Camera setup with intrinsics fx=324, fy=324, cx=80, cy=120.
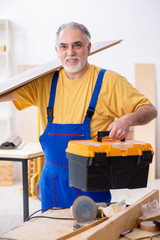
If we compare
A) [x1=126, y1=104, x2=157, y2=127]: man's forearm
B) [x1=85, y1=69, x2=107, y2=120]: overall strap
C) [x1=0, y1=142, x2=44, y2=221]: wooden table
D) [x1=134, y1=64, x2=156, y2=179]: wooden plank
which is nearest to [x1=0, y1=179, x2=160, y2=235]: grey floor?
[x1=0, y1=142, x2=44, y2=221]: wooden table

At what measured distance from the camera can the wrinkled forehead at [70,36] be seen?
1.86 meters

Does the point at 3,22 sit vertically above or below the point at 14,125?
above

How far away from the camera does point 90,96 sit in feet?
6.14

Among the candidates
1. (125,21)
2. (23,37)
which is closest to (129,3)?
(125,21)

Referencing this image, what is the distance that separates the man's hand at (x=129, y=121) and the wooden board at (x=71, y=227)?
315 millimetres

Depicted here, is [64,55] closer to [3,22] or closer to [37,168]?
[37,168]

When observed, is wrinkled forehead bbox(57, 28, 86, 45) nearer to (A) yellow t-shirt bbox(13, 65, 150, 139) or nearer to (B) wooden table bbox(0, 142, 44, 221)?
(A) yellow t-shirt bbox(13, 65, 150, 139)

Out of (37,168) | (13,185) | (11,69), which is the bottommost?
(13,185)

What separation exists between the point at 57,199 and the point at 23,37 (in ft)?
14.0

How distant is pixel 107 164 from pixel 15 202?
321 cm

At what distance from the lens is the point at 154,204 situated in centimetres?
145

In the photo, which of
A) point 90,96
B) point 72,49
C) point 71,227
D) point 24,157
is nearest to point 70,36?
point 72,49

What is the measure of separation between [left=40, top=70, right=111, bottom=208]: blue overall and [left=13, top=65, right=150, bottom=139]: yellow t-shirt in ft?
0.12

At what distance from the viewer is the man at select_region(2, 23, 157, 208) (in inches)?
72.3
